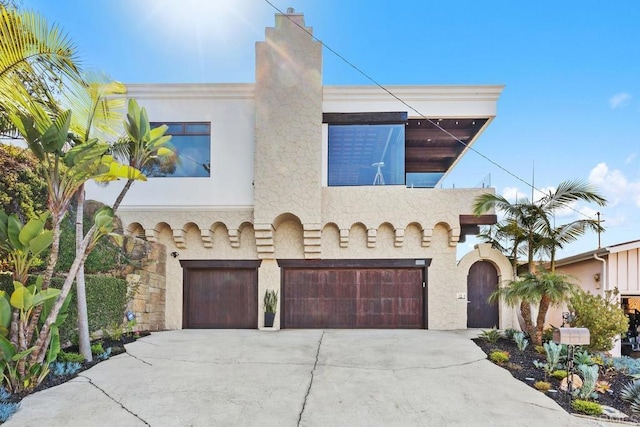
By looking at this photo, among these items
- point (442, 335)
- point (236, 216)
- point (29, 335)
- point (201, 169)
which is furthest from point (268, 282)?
point (29, 335)

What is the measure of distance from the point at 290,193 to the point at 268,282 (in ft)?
9.88

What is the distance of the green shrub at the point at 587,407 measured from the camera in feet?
17.5

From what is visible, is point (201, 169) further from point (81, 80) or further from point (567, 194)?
point (567, 194)

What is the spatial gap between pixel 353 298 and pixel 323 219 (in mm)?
2787

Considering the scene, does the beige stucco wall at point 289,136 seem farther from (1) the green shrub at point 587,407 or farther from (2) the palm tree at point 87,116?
(1) the green shrub at point 587,407

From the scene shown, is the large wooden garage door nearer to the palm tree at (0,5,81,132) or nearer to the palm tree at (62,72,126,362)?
the palm tree at (62,72,126,362)

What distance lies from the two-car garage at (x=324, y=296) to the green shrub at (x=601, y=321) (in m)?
4.48

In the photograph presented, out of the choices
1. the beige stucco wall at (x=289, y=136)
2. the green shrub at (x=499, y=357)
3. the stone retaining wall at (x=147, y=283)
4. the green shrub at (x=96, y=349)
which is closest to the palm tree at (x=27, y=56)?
the green shrub at (x=96, y=349)

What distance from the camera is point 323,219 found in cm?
1174

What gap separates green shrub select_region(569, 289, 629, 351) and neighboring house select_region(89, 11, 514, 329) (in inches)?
146

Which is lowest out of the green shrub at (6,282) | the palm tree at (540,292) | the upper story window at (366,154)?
the palm tree at (540,292)

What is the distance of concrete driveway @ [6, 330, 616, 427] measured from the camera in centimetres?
494

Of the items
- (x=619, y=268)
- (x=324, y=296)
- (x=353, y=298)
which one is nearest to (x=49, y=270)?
(x=324, y=296)

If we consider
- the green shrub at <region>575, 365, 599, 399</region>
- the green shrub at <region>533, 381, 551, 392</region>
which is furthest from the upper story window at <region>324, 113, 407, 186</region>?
the green shrub at <region>575, 365, 599, 399</region>
